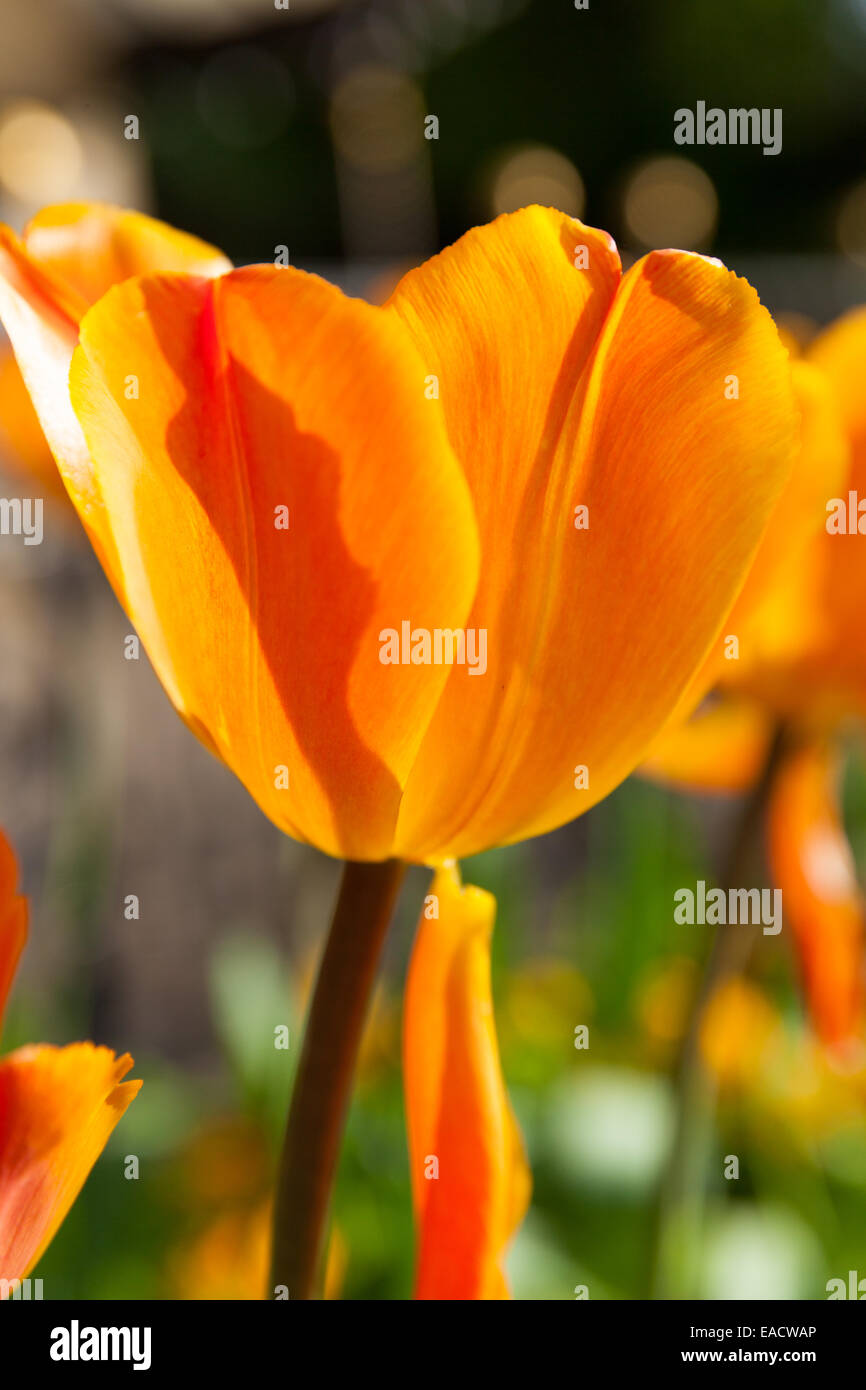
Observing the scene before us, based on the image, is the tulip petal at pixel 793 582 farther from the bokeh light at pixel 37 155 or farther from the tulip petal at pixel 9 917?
the bokeh light at pixel 37 155

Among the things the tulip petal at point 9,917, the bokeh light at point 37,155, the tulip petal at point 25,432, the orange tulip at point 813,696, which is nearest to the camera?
the tulip petal at point 9,917

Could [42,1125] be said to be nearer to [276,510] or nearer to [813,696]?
[276,510]

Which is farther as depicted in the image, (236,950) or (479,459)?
(236,950)

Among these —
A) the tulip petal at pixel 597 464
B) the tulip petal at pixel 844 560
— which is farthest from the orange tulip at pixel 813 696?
the tulip petal at pixel 597 464

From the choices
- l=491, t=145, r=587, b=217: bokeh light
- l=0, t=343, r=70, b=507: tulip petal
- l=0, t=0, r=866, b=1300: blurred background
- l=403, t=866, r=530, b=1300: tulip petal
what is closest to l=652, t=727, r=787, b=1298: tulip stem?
l=0, t=0, r=866, b=1300: blurred background

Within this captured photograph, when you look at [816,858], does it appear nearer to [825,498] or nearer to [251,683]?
[825,498]

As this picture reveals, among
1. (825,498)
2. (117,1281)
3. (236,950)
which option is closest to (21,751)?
(236,950)
